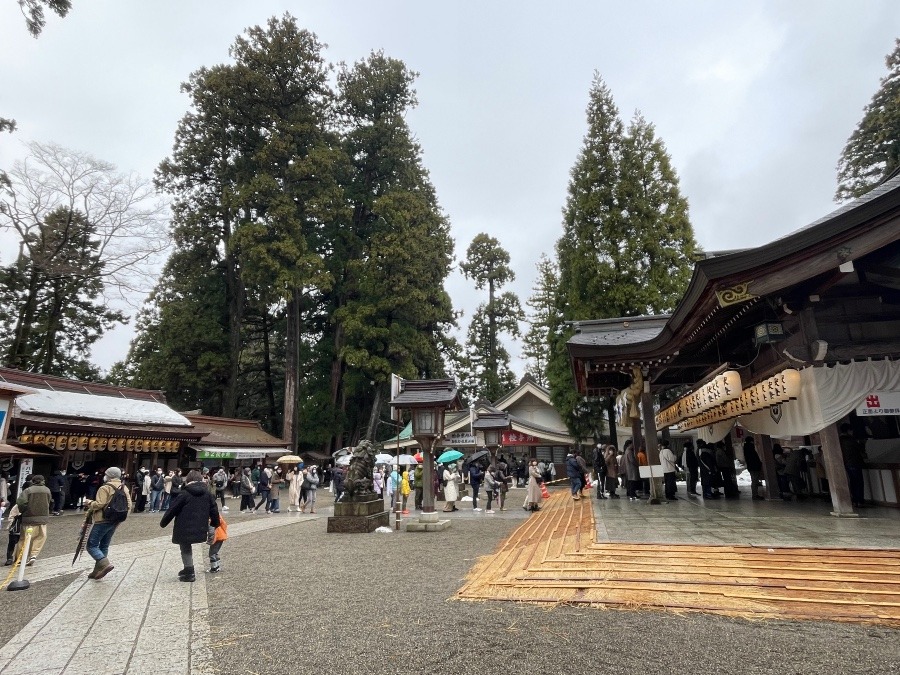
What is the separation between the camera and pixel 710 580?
4.67 m

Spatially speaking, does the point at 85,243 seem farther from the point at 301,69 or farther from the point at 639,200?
the point at 639,200

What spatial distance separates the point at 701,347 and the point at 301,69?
88.6 feet

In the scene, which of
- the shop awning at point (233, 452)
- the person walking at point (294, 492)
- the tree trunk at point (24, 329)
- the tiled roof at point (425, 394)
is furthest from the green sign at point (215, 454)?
the tiled roof at point (425, 394)

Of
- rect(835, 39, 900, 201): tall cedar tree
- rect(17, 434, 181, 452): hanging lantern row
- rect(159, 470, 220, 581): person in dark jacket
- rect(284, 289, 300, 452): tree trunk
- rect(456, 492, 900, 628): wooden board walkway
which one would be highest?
rect(835, 39, 900, 201): tall cedar tree

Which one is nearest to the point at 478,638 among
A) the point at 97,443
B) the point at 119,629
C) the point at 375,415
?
the point at 119,629

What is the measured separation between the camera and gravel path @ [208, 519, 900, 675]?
3.18 meters

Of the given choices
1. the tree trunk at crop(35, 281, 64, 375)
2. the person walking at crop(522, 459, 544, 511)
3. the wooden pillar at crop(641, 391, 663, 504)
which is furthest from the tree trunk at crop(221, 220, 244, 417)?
the wooden pillar at crop(641, 391, 663, 504)

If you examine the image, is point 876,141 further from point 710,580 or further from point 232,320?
point 232,320

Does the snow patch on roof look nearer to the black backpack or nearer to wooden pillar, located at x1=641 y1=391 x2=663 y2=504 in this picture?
the black backpack

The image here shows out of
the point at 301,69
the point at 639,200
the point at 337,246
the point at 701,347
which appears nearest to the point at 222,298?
the point at 337,246

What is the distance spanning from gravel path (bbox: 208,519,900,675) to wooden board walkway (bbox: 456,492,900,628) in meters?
0.23

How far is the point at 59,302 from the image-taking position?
23.3 m

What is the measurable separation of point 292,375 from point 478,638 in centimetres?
2532

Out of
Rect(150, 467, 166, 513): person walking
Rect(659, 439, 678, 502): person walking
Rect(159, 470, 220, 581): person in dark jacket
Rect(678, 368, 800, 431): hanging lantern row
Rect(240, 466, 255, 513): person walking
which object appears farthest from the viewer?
Rect(150, 467, 166, 513): person walking
